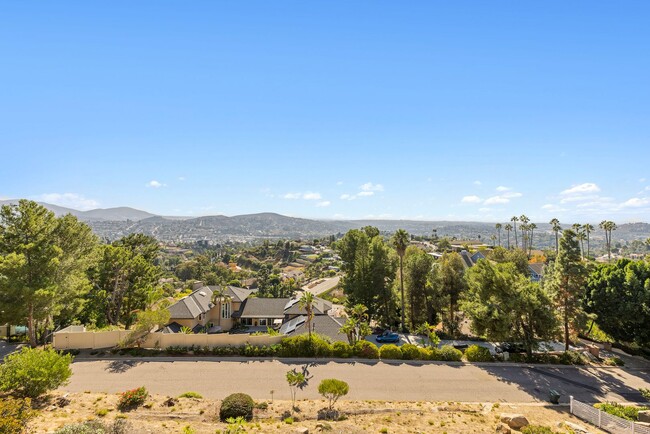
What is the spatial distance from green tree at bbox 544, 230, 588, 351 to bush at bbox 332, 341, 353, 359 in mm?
22588

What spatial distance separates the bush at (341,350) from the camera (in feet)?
103

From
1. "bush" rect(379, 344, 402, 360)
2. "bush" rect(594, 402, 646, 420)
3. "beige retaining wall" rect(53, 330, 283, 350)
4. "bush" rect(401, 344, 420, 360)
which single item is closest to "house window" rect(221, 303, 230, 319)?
"beige retaining wall" rect(53, 330, 283, 350)

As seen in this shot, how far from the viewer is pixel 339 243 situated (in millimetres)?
52781

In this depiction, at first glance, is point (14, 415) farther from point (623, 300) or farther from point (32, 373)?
point (623, 300)

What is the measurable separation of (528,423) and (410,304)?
2730cm

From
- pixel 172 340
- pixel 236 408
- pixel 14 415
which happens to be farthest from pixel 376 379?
pixel 14 415

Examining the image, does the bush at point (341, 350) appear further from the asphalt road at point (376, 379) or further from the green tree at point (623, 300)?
the green tree at point (623, 300)

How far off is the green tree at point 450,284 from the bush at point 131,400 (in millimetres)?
36443

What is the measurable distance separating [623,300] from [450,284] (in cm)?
1756

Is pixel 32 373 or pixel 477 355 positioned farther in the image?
pixel 477 355

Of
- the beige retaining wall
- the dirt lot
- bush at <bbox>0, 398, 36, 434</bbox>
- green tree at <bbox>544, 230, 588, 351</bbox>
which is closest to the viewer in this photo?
bush at <bbox>0, 398, 36, 434</bbox>

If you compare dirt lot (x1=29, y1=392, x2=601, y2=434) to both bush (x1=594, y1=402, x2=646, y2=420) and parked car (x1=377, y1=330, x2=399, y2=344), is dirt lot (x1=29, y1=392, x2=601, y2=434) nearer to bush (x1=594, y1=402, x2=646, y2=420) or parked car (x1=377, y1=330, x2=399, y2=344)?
bush (x1=594, y1=402, x2=646, y2=420)

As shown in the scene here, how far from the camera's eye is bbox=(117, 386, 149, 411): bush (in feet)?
68.1

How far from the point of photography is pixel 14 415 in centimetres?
1623
